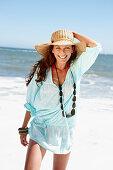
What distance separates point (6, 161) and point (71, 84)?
201 cm

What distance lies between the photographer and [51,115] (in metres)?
2.14

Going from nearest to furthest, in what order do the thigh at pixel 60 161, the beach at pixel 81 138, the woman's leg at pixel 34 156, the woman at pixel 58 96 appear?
1. the woman's leg at pixel 34 156
2. the woman at pixel 58 96
3. the thigh at pixel 60 161
4. the beach at pixel 81 138

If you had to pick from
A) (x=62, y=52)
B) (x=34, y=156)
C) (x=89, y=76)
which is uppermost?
(x=62, y=52)

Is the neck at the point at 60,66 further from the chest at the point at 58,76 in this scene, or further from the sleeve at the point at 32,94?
the sleeve at the point at 32,94

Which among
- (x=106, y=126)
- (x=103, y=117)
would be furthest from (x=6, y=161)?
(x=103, y=117)

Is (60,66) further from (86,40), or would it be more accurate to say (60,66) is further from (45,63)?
(86,40)

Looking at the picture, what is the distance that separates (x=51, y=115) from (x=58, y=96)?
209mm

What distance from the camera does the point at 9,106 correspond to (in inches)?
232

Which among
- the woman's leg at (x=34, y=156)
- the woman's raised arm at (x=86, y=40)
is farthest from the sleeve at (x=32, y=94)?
the woman's raised arm at (x=86, y=40)

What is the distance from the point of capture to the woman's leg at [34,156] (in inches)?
76.0

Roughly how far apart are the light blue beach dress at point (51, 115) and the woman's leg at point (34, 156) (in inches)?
1.9

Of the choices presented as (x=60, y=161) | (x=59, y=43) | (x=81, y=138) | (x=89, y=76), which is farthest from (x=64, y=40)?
(x=89, y=76)

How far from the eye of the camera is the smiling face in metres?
2.15

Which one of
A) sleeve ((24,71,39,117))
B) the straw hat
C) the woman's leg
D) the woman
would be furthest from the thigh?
the straw hat
